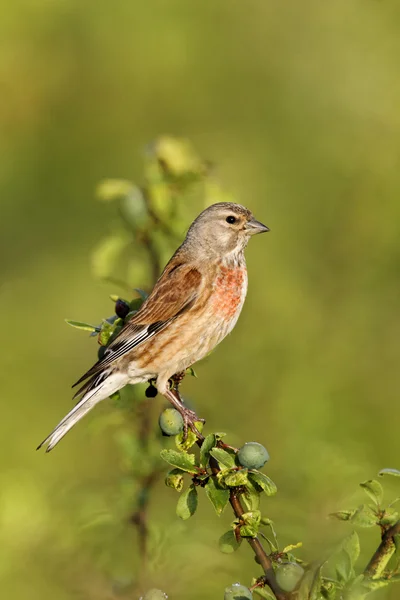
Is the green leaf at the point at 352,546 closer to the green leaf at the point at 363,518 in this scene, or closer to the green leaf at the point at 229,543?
the green leaf at the point at 363,518

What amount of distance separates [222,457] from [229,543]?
0.25 meters

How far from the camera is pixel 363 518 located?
2420 mm

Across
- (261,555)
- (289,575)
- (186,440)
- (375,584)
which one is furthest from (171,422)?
(375,584)

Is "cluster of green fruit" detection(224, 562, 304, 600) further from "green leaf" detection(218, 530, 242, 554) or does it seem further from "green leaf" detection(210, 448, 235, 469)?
"green leaf" detection(210, 448, 235, 469)

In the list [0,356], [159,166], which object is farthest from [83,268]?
[159,166]

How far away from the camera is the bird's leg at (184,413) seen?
3.46 meters

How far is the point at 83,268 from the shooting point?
6.85 m

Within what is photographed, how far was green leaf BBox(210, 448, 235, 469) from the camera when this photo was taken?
9.02ft

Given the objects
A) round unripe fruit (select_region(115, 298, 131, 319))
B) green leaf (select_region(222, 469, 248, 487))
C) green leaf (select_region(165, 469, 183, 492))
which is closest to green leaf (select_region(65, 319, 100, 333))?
round unripe fruit (select_region(115, 298, 131, 319))

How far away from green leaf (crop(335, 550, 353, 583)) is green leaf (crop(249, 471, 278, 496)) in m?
0.34

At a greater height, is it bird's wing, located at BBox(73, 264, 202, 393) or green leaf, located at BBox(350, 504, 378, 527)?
bird's wing, located at BBox(73, 264, 202, 393)

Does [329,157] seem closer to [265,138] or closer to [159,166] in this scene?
[265,138]

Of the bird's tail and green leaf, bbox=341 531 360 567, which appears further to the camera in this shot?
the bird's tail

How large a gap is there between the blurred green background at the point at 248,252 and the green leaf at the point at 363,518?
0.42 m
